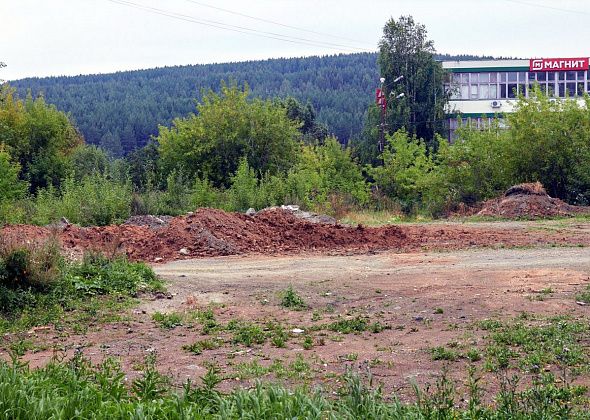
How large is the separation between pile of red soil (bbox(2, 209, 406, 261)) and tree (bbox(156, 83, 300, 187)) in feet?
65.7

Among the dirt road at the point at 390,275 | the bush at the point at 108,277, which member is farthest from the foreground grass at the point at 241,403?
the bush at the point at 108,277

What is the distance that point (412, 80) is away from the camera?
63219mm

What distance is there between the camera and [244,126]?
42219 millimetres

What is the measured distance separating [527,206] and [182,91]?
13115 cm

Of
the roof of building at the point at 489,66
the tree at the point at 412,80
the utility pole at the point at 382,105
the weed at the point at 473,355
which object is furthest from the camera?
the roof of building at the point at 489,66

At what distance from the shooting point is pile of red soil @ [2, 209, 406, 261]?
62.4ft

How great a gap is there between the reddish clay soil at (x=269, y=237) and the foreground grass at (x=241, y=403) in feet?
37.9

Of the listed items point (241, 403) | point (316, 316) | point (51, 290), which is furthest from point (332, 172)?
point (241, 403)

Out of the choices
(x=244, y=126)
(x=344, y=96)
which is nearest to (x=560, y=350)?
(x=244, y=126)

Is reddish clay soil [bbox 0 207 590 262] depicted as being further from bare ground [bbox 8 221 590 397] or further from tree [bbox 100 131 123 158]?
tree [bbox 100 131 123 158]

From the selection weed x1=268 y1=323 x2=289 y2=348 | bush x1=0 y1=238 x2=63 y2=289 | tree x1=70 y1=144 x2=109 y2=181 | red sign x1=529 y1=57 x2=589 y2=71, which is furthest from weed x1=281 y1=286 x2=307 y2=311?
red sign x1=529 y1=57 x2=589 y2=71

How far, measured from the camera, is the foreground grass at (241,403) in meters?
5.63

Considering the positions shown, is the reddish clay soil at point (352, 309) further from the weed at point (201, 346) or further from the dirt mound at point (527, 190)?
the dirt mound at point (527, 190)

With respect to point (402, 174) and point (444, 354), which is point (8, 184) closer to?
point (402, 174)
